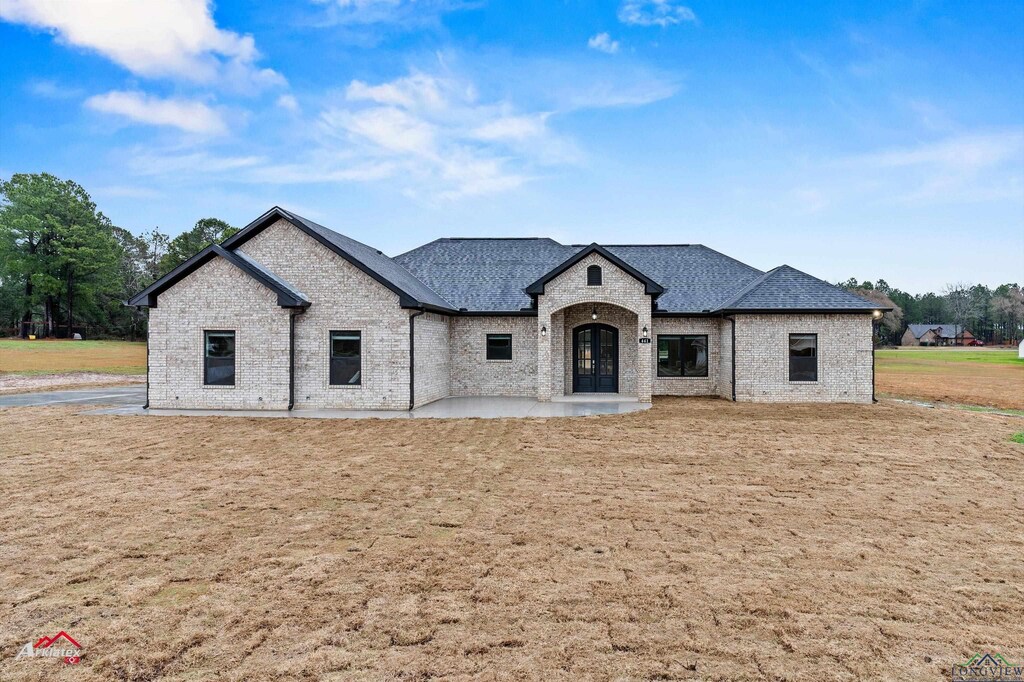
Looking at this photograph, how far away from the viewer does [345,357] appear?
590 inches

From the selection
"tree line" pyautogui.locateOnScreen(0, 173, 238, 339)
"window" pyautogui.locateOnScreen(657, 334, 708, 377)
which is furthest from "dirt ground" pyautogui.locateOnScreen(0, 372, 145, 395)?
"window" pyautogui.locateOnScreen(657, 334, 708, 377)

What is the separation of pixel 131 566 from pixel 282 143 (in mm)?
23422

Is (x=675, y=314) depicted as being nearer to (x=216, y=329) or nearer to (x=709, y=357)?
(x=709, y=357)

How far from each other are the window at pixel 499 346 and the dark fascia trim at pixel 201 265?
669 centimetres

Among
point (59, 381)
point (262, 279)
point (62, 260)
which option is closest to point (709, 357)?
point (262, 279)

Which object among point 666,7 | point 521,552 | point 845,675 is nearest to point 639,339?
point 666,7

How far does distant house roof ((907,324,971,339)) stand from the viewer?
98.1 metres

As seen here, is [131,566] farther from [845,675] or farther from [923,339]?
[923,339]

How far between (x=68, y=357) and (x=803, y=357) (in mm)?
44485

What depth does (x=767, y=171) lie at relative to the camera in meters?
22.9

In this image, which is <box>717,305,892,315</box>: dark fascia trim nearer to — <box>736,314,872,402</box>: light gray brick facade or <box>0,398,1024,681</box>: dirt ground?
<box>736,314,872,402</box>: light gray brick facade

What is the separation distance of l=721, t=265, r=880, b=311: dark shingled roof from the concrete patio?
210 inches

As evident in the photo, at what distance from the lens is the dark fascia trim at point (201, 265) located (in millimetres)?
14258

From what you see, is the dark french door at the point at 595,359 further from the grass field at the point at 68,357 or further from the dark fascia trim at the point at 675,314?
the grass field at the point at 68,357
